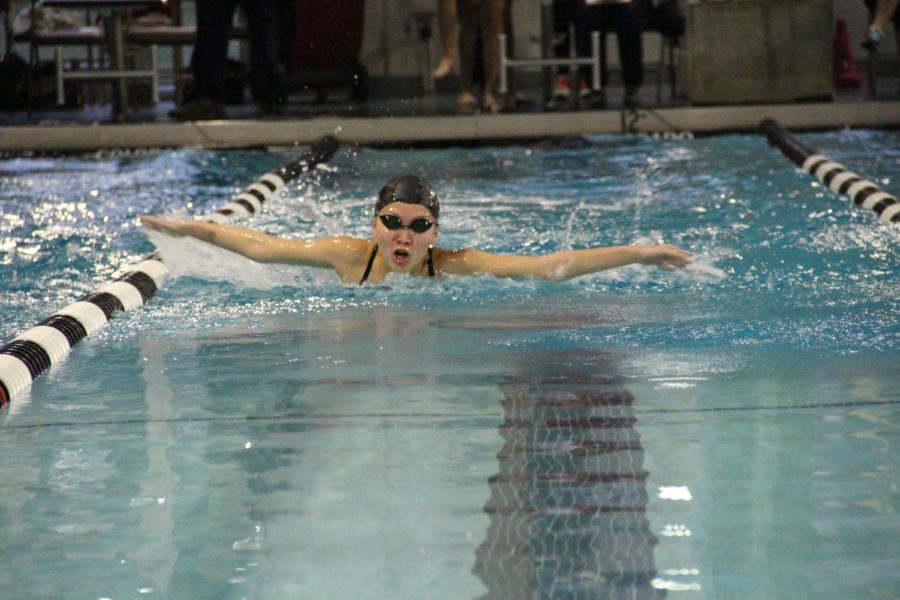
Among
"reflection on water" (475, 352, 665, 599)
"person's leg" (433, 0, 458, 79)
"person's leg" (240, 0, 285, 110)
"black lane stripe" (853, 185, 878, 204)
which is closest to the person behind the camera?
"reflection on water" (475, 352, 665, 599)

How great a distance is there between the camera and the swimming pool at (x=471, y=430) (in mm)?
2242

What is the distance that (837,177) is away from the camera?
7289 millimetres

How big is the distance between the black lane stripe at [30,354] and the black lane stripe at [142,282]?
37.8 inches

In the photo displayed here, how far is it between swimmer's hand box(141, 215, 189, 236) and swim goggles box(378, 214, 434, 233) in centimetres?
67

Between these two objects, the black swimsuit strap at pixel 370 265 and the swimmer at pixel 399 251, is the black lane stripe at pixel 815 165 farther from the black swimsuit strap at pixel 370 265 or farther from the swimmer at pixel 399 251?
the black swimsuit strap at pixel 370 265

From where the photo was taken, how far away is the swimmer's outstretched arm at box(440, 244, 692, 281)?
4039 millimetres

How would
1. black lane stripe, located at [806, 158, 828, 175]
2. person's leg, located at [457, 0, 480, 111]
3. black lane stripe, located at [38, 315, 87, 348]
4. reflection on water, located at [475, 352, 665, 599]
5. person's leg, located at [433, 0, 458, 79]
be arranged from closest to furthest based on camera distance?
reflection on water, located at [475, 352, 665, 599] → black lane stripe, located at [38, 315, 87, 348] → black lane stripe, located at [806, 158, 828, 175] → person's leg, located at [433, 0, 458, 79] → person's leg, located at [457, 0, 480, 111]

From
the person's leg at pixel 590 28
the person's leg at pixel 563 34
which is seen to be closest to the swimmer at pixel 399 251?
Result: the person's leg at pixel 590 28

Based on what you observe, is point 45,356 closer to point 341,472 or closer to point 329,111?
point 341,472

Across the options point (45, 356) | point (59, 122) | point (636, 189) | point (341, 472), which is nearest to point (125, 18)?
point (59, 122)

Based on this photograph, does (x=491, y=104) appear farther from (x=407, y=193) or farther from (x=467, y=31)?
(x=407, y=193)

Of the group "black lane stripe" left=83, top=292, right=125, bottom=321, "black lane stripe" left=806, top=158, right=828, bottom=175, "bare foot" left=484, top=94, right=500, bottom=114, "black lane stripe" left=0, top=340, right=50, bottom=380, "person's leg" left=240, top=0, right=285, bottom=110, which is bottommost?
"black lane stripe" left=0, top=340, right=50, bottom=380

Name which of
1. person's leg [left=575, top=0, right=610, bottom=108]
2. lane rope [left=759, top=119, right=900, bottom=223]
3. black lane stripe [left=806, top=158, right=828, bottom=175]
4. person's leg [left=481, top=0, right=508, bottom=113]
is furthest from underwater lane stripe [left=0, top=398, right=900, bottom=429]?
person's leg [left=575, top=0, right=610, bottom=108]

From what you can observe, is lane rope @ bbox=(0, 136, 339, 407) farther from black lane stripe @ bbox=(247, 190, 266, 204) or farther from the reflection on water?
the reflection on water
